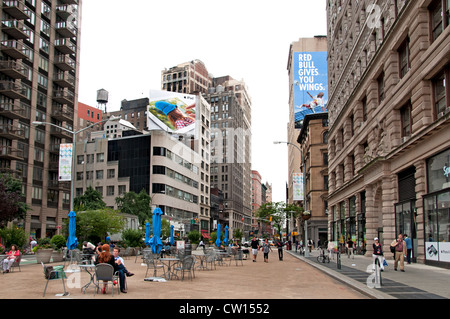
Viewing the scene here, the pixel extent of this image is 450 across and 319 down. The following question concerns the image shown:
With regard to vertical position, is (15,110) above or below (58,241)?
above

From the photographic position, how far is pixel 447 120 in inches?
814

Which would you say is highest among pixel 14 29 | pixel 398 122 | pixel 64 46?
pixel 64 46

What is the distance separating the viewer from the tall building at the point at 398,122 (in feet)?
74.4

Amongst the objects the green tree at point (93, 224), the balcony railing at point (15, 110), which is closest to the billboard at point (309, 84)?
the balcony railing at point (15, 110)

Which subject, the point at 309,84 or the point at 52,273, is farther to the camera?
the point at 309,84

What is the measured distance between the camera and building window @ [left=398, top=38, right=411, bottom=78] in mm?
27953

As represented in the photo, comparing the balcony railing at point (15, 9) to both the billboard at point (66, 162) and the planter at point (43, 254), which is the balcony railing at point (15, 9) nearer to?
the billboard at point (66, 162)

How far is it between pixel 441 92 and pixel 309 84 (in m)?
91.4

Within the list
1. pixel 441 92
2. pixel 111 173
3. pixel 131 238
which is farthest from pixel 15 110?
pixel 441 92

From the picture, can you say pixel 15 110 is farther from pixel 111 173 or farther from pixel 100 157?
pixel 100 157

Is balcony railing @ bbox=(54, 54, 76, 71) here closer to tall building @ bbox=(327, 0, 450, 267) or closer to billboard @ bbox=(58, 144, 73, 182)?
billboard @ bbox=(58, 144, 73, 182)

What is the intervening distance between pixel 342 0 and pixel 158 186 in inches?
2028

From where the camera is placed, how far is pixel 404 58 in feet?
94.6
